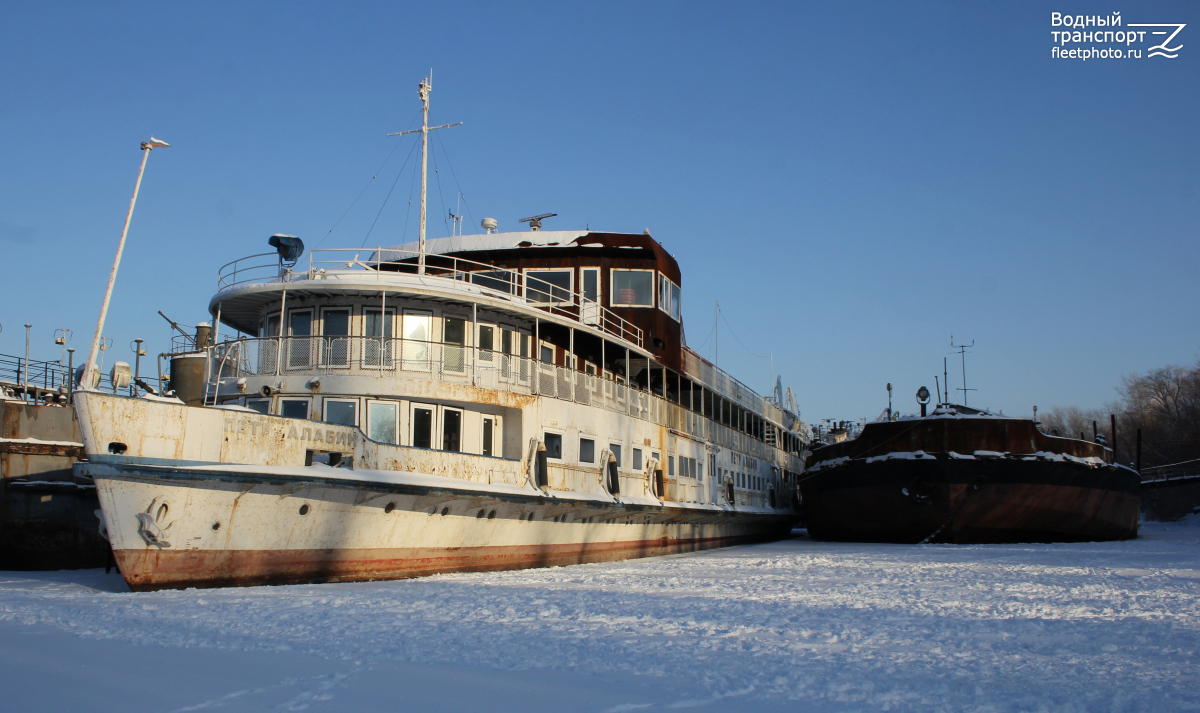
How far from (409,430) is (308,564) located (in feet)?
9.87

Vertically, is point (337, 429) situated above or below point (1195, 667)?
above

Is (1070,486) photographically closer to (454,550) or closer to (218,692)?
(454,550)

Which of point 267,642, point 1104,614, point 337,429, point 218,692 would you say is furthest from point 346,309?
point 1104,614

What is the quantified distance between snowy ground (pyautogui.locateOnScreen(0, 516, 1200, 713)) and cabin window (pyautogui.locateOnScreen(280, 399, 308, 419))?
3.37m

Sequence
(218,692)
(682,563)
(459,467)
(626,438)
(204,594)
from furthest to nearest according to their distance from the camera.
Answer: (626,438), (682,563), (459,467), (204,594), (218,692)

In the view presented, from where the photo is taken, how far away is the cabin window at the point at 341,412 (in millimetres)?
14070

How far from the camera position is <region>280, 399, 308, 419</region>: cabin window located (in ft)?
46.2

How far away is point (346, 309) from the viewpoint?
14.9 meters

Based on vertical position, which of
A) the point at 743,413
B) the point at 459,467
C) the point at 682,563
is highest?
the point at 743,413

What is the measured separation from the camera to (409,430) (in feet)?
47.4

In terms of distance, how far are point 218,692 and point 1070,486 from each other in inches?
955

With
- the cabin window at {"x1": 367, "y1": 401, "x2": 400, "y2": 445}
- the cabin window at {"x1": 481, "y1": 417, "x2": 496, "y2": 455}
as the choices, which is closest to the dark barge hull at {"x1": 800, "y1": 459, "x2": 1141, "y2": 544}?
the cabin window at {"x1": 481, "y1": 417, "x2": 496, "y2": 455}

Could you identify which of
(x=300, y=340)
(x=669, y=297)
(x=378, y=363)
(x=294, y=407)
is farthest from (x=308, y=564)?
(x=669, y=297)

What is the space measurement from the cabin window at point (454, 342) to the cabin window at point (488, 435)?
4.02 ft
